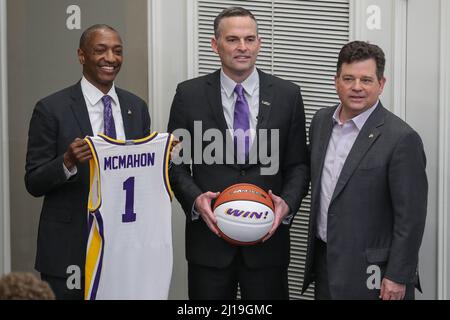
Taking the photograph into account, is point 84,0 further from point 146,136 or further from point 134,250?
point 134,250

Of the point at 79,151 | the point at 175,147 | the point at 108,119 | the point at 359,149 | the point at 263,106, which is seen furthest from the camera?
the point at 263,106

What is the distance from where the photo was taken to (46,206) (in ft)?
17.8

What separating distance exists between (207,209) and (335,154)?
0.70 meters

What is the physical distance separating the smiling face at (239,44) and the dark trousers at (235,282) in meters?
Result: 0.98

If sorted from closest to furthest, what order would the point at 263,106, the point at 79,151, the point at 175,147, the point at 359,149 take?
the point at 79,151 → the point at 359,149 → the point at 175,147 → the point at 263,106

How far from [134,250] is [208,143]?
2.29 ft

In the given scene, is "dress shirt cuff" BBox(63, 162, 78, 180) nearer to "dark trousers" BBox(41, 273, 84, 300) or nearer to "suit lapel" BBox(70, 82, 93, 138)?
"suit lapel" BBox(70, 82, 93, 138)

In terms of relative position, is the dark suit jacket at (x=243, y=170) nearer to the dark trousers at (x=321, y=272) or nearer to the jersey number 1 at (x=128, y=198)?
the dark trousers at (x=321, y=272)

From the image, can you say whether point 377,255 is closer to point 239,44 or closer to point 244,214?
point 244,214

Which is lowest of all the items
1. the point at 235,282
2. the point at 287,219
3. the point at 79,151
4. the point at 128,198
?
the point at 235,282

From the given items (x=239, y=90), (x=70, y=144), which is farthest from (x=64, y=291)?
(x=239, y=90)

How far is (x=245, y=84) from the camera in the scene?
5602mm

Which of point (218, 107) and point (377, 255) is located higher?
point (218, 107)
